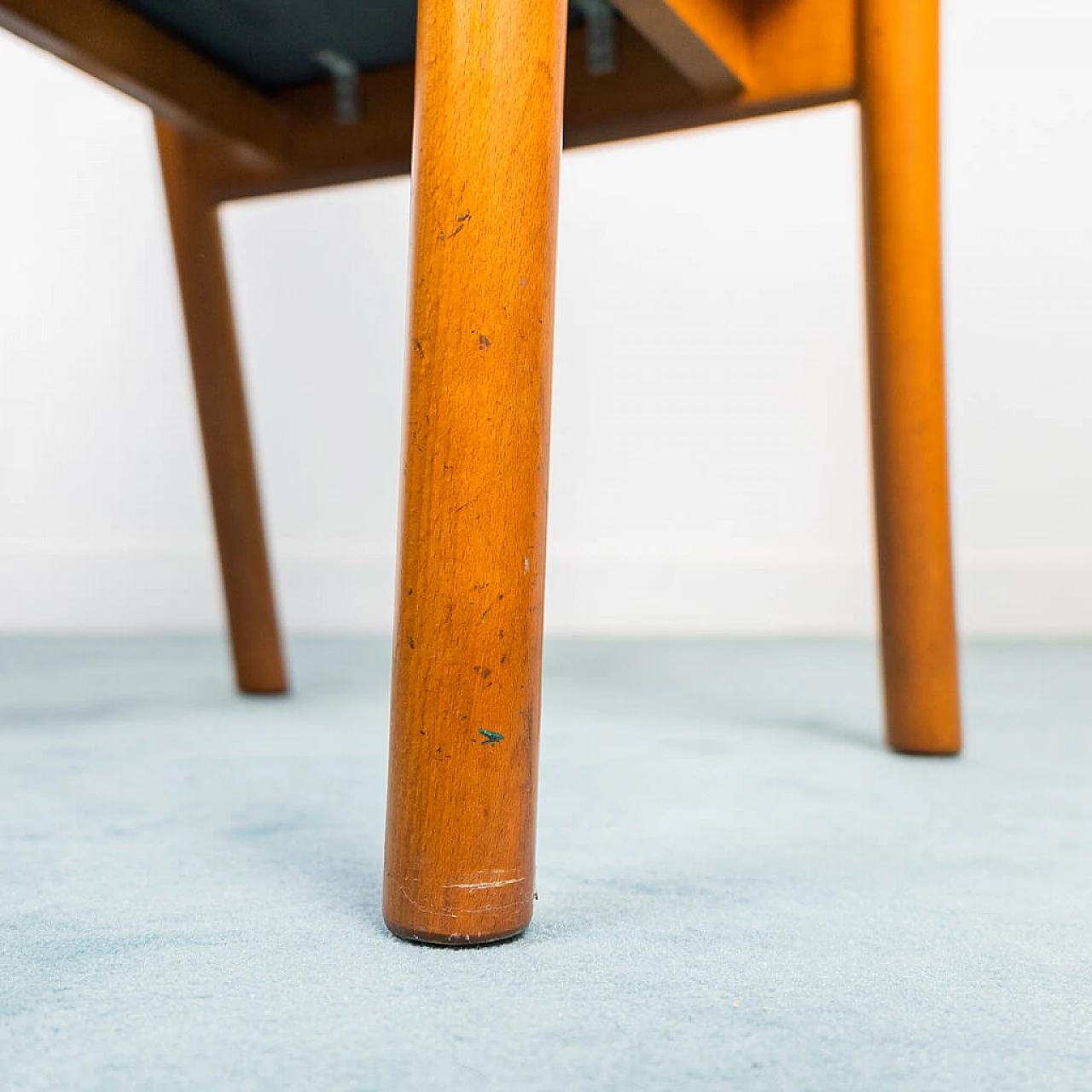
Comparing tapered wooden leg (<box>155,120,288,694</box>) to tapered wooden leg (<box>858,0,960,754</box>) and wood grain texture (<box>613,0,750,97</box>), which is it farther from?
tapered wooden leg (<box>858,0,960,754</box>)

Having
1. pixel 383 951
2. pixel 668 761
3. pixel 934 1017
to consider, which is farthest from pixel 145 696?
pixel 934 1017

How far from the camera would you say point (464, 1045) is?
32cm

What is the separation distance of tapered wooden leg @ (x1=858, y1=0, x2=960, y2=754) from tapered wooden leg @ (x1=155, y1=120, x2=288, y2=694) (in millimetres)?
499

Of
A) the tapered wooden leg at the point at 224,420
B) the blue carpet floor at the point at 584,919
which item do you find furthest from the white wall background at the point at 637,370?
the blue carpet floor at the point at 584,919

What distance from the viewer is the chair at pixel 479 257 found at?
15.3 inches

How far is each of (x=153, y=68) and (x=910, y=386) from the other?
0.51m

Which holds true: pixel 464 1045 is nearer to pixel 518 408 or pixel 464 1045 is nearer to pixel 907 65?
pixel 518 408

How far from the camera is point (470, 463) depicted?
39 centimetres

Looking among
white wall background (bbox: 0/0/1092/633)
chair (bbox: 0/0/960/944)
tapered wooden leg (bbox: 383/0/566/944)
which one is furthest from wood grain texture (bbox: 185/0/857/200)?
white wall background (bbox: 0/0/1092/633)

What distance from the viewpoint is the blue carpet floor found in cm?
31

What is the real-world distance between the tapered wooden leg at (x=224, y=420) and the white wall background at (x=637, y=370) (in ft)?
2.31

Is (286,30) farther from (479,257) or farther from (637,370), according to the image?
(637,370)

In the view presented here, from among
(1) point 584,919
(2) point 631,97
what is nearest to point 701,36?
(2) point 631,97

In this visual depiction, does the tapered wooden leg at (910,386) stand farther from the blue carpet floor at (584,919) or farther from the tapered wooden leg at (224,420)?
the tapered wooden leg at (224,420)
